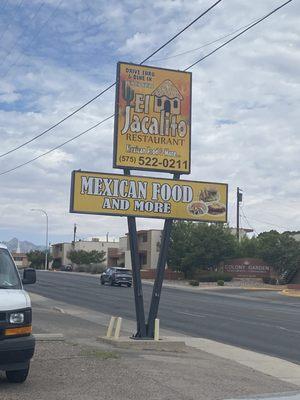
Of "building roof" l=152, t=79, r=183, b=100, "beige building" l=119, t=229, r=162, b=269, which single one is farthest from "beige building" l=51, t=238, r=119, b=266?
"building roof" l=152, t=79, r=183, b=100

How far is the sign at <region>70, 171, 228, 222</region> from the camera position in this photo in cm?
1400

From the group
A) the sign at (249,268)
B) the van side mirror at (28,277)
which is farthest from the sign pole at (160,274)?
the sign at (249,268)

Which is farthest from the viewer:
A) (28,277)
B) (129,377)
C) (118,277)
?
(118,277)

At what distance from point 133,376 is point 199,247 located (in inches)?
2261

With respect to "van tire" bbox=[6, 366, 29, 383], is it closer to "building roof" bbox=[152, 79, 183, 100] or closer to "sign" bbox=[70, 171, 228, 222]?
"sign" bbox=[70, 171, 228, 222]

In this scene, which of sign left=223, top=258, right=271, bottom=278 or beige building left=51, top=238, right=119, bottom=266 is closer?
sign left=223, top=258, right=271, bottom=278

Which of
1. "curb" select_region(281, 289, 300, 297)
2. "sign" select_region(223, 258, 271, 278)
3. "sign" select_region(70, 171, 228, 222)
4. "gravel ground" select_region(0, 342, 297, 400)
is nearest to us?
"gravel ground" select_region(0, 342, 297, 400)

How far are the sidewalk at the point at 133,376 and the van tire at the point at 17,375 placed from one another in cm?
10

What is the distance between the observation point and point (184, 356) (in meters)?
12.5

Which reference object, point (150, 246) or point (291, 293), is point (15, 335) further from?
point (150, 246)

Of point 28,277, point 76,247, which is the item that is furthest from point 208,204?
point 76,247

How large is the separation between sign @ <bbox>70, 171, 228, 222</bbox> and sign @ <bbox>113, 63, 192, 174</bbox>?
42 centimetres

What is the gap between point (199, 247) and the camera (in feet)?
218

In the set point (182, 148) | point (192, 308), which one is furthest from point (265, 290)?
point (182, 148)
